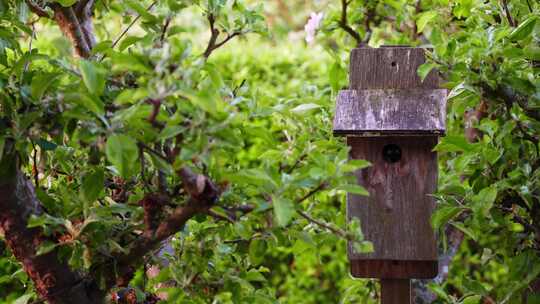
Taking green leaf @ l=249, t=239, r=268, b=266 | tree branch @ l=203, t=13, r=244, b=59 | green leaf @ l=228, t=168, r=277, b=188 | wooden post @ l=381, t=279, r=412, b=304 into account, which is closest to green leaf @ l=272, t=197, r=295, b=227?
green leaf @ l=228, t=168, r=277, b=188

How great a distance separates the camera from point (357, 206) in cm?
217

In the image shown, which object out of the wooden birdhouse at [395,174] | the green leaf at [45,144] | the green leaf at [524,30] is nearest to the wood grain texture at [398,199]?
the wooden birdhouse at [395,174]

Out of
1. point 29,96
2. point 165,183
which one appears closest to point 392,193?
point 165,183

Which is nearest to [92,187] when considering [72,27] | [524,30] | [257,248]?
[257,248]

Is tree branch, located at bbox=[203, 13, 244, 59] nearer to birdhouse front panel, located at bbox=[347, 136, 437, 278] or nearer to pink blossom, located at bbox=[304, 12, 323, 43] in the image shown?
birdhouse front panel, located at bbox=[347, 136, 437, 278]

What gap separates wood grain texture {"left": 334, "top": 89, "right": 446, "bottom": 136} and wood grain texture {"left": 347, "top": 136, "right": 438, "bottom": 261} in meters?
0.09

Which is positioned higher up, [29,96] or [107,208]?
[29,96]

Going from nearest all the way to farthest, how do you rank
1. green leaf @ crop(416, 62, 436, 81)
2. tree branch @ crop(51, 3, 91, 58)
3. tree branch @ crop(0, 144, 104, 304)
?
tree branch @ crop(0, 144, 104, 304) < green leaf @ crop(416, 62, 436, 81) < tree branch @ crop(51, 3, 91, 58)

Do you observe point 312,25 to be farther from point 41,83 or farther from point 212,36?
point 41,83

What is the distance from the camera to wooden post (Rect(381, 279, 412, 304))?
226cm

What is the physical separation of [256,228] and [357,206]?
1.61ft

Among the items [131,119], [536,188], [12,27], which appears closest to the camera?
[131,119]

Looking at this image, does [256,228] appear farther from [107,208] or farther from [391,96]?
[391,96]

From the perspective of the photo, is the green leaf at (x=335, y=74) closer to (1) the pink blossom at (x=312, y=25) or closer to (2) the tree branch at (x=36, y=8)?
(1) the pink blossom at (x=312, y=25)
